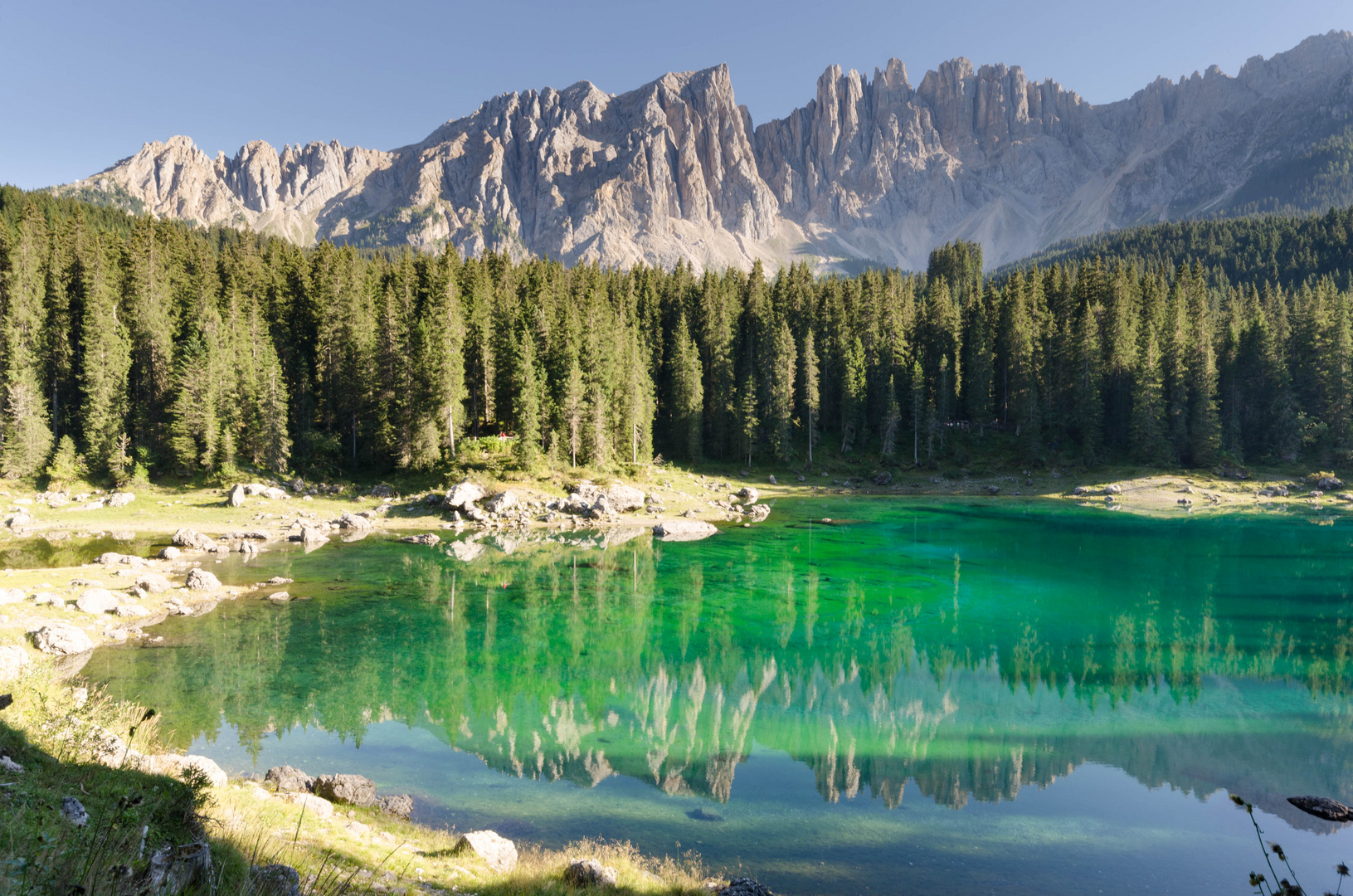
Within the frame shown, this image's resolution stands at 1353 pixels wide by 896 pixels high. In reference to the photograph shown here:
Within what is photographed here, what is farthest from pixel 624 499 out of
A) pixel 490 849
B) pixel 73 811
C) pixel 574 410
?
pixel 73 811

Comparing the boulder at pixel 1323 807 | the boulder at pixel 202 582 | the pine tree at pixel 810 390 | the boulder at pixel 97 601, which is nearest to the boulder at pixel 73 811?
the boulder at pixel 1323 807

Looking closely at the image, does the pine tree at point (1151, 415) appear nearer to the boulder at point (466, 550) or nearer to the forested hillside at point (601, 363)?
the forested hillside at point (601, 363)

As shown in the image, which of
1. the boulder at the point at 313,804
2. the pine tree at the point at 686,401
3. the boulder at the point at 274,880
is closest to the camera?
the boulder at the point at 274,880

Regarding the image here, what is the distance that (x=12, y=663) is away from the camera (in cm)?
1482

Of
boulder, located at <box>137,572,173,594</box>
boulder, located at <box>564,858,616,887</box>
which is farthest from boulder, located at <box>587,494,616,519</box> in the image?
boulder, located at <box>564,858,616,887</box>

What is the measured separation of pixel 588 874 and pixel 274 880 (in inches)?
199

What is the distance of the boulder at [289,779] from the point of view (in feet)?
43.6

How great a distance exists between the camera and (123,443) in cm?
5106

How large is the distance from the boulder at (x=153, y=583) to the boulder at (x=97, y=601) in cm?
185

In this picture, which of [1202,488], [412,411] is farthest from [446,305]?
[1202,488]

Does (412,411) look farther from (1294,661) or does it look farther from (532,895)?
(1294,661)

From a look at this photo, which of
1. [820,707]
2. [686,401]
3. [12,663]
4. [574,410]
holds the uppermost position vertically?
[686,401]

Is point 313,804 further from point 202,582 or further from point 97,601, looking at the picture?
point 202,582

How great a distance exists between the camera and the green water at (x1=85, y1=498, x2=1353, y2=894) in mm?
13555
